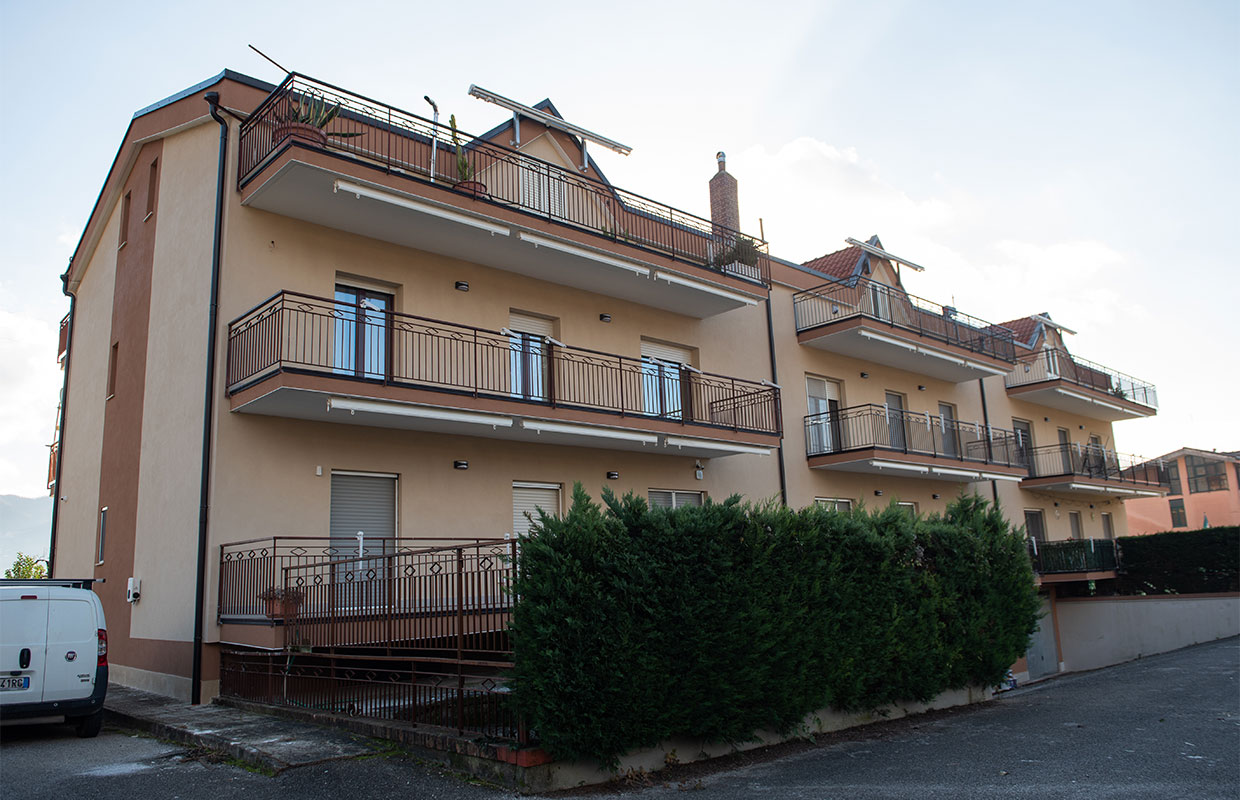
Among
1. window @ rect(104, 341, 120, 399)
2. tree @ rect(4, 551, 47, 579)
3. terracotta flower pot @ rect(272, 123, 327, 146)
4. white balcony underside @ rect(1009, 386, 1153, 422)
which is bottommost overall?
tree @ rect(4, 551, 47, 579)

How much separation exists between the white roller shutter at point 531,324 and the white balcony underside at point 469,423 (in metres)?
2.12

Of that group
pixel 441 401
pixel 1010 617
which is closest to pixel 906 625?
pixel 1010 617

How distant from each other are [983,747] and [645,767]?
371cm

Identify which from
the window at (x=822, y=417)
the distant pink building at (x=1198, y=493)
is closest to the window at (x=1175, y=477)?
the distant pink building at (x=1198, y=493)

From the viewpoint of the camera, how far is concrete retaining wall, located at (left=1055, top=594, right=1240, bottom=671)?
2483cm

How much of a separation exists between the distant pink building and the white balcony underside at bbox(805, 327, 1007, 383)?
1177 inches

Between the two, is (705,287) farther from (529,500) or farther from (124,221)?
(124,221)

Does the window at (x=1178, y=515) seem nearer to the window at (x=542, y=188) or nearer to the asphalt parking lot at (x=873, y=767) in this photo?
the asphalt parking lot at (x=873, y=767)

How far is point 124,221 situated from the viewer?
17125 millimetres

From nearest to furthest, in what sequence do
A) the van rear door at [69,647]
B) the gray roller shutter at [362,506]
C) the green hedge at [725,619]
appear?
the green hedge at [725,619] → the van rear door at [69,647] → the gray roller shutter at [362,506]

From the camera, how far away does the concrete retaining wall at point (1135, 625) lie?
24.8 meters

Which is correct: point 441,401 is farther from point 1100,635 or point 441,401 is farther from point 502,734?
point 1100,635

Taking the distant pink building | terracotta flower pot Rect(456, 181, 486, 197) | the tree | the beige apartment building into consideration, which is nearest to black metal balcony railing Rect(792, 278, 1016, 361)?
the beige apartment building

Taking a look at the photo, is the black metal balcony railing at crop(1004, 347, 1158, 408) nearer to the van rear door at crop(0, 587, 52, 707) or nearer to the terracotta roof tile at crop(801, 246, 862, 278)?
the terracotta roof tile at crop(801, 246, 862, 278)
